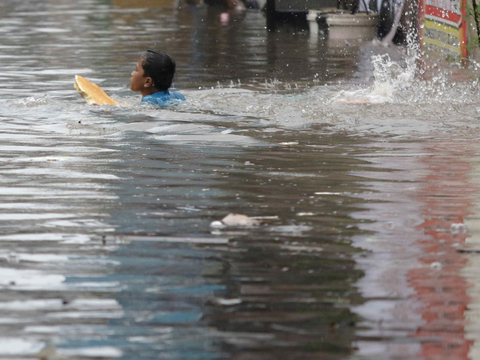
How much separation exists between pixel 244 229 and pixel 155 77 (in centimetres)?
521

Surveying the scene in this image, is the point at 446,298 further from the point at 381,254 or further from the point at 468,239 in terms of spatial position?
the point at 468,239

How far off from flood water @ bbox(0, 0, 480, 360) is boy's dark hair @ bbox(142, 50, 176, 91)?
15.1 inches

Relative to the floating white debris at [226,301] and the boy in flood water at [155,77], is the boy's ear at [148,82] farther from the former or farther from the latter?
the floating white debris at [226,301]

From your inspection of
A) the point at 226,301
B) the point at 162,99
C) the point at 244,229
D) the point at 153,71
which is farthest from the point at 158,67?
Answer: the point at 226,301

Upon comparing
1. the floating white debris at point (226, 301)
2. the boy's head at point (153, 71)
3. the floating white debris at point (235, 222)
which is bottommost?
the floating white debris at point (235, 222)

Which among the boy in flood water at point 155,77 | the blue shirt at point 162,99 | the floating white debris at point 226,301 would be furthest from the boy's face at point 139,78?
the floating white debris at point 226,301

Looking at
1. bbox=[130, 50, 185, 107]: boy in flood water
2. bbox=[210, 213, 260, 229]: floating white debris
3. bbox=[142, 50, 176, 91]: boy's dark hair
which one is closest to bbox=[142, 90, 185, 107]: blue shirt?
bbox=[130, 50, 185, 107]: boy in flood water

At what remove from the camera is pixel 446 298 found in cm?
388

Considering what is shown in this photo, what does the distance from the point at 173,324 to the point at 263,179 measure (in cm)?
259

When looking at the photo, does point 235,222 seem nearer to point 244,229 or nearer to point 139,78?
point 244,229

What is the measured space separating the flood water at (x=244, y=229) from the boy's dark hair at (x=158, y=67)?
38cm

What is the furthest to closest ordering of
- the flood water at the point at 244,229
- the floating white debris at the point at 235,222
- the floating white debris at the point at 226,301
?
1. the floating white debris at the point at 235,222
2. the floating white debris at the point at 226,301
3. the flood water at the point at 244,229

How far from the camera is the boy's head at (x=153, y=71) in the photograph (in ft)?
31.7

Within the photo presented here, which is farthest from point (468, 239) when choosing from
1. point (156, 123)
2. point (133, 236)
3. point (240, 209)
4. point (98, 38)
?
point (98, 38)
